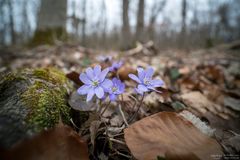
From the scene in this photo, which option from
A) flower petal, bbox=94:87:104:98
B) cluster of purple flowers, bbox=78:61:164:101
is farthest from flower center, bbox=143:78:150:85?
flower petal, bbox=94:87:104:98

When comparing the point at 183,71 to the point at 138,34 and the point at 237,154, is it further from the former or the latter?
the point at 138,34

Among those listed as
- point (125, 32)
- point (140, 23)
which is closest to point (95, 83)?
point (125, 32)

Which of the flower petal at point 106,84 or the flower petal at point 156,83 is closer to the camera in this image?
the flower petal at point 106,84

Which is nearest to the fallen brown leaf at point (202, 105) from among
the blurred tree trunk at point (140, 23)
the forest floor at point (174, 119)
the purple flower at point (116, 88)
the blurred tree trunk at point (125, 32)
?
the forest floor at point (174, 119)

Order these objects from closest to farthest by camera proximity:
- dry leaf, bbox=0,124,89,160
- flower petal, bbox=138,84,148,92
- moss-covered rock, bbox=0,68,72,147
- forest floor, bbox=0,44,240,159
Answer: dry leaf, bbox=0,124,89,160
moss-covered rock, bbox=0,68,72,147
forest floor, bbox=0,44,240,159
flower petal, bbox=138,84,148,92

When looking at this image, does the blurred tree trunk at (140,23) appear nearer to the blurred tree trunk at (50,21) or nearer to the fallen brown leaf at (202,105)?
the blurred tree trunk at (50,21)

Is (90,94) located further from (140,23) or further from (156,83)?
(140,23)

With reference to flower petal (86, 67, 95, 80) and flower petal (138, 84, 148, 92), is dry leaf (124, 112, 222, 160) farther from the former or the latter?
flower petal (86, 67, 95, 80)
